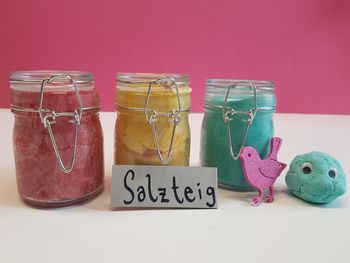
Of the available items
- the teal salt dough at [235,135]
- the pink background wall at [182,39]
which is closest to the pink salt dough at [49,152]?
the teal salt dough at [235,135]

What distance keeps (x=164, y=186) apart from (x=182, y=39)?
107cm

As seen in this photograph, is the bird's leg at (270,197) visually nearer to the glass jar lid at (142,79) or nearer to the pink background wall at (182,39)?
the glass jar lid at (142,79)

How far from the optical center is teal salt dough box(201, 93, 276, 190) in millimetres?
687

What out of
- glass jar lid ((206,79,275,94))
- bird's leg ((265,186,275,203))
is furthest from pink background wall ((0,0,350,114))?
bird's leg ((265,186,275,203))

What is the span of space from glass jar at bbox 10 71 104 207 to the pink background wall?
964 millimetres

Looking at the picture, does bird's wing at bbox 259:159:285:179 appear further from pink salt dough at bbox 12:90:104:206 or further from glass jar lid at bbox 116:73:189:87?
pink salt dough at bbox 12:90:104:206

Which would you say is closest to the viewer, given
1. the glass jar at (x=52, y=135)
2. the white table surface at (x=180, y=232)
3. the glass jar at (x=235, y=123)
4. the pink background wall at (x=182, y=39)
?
the white table surface at (x=180, y=232)

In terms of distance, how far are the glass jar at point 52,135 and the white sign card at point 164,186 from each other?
71 mm

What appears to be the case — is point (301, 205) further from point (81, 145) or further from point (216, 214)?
point (81, 145)

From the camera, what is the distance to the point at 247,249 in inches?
19.1

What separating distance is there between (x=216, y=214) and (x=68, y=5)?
125cm

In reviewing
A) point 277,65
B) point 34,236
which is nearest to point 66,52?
point 277,65

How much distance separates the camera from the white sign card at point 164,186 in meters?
0.62

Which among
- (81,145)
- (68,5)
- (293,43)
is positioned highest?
(68,5)
